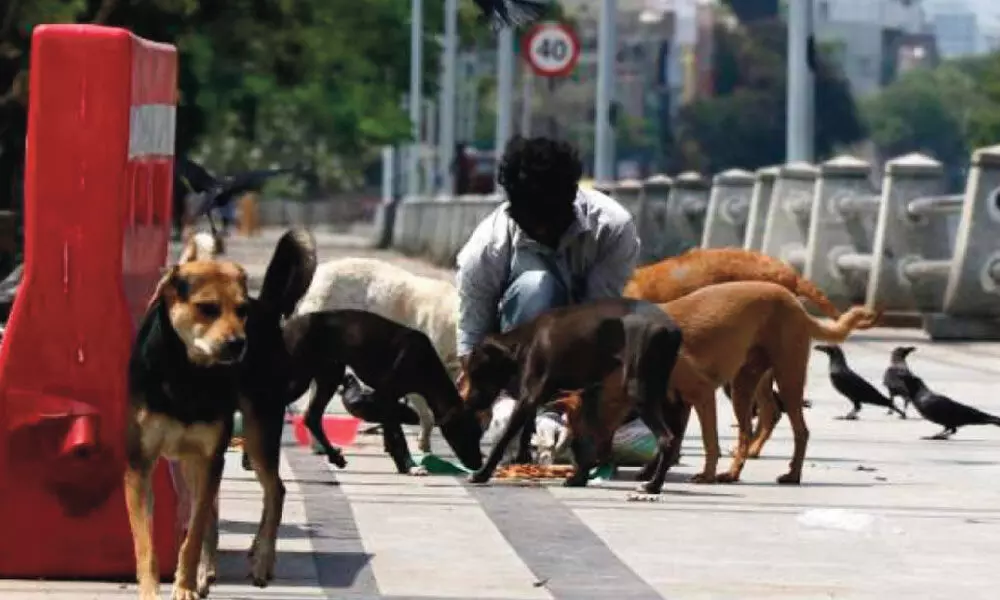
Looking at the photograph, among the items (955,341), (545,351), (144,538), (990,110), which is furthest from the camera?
(990,110)

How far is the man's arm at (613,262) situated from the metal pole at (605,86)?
1379 inches

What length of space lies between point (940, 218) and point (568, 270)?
15.1 metres

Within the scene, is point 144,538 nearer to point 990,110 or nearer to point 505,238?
point 505,238

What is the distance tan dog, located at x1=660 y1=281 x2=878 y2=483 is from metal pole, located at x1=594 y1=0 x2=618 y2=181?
34961mm

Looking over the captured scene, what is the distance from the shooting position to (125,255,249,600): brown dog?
986 centimetres

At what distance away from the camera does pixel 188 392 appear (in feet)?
32.8

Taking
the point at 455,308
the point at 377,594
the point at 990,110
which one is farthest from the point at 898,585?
the point at 990,110

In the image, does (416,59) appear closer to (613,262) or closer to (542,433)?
(542,433)

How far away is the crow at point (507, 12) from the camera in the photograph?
51.7 feet

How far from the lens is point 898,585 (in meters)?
10.9

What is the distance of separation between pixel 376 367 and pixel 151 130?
293 cm

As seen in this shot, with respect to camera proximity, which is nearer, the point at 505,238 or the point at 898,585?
the point at 898,585

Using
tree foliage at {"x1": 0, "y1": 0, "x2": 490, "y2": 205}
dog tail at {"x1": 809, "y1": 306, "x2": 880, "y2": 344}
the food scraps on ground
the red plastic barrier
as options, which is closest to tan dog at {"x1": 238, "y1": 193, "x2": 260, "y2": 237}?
tree foliage at {"x1": 0, "y1": 0, "x2": 490, "y2": 205}

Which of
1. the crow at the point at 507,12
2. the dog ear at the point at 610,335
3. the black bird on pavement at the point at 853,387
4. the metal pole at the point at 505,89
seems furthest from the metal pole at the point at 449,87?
the dog ear at the point at 610,335
